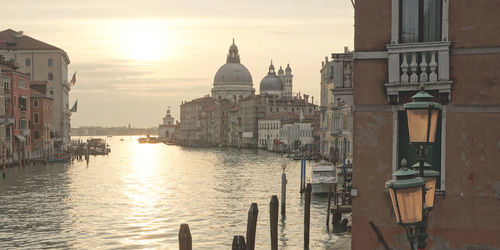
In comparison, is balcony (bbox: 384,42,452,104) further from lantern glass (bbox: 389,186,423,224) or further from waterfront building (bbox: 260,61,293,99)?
waterfront building (bbox: 260,61,293,99)

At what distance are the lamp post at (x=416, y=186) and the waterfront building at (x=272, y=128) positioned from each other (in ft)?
278

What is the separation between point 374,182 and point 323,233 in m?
10.2

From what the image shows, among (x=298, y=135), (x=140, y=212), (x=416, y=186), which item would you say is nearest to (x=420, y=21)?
(x=416, y=186)

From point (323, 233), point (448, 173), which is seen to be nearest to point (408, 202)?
point (448, 173)

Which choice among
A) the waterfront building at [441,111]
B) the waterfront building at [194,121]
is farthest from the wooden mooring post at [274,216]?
the waterfront building at [194,121]

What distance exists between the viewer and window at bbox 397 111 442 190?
310 inches

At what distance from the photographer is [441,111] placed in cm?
781

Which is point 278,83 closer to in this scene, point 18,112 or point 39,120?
point 39,120

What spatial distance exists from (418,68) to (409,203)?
3.34 m

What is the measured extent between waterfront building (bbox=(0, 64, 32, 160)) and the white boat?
87.0 feet

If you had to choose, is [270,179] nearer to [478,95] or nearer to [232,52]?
[478,95]

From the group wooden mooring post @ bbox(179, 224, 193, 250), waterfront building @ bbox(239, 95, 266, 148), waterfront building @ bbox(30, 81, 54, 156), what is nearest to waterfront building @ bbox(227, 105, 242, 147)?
waterfront building @ bbox(239, 95, 266, 148)

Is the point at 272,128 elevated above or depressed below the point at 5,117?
below

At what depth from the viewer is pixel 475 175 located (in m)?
7.73
